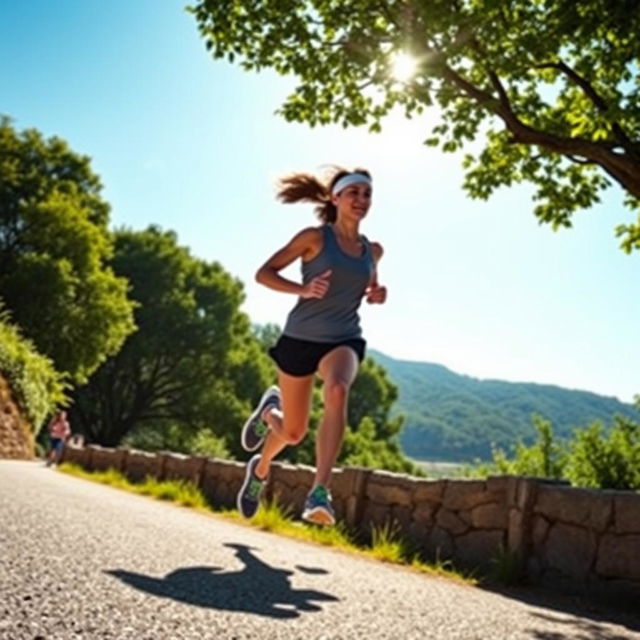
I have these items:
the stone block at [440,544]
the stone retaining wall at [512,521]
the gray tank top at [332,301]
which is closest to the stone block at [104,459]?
the stone retaining wall at [512,521]

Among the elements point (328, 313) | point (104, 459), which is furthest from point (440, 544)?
point (104, 459)

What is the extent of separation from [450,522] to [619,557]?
1.93 metres

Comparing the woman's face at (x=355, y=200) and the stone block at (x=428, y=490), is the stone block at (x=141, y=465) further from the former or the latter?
the woman's face at (x=355, y=200)

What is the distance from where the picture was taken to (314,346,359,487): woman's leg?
13.5ft

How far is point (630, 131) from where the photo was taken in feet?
37.1

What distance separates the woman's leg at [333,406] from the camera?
4.11 meters

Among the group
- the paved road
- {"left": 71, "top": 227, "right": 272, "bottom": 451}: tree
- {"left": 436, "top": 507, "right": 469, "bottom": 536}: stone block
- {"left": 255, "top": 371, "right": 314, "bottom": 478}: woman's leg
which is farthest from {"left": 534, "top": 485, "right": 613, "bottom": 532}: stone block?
→ {"left": 71, "top": 227, "right": 272, "bottom": 451}: tree

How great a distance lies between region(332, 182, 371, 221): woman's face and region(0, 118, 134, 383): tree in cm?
2841

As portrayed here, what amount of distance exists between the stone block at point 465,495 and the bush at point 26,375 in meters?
18.1

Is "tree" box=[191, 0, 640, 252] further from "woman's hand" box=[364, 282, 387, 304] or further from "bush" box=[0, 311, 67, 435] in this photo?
"bush" box=[0, 311, 67, 435]

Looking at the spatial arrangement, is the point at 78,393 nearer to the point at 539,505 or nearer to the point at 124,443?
the point at 124,443

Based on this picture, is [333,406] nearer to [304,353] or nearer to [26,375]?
[304,353]

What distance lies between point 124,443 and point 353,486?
40.1m

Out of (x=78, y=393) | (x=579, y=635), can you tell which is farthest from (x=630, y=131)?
(x=78, y=393)
